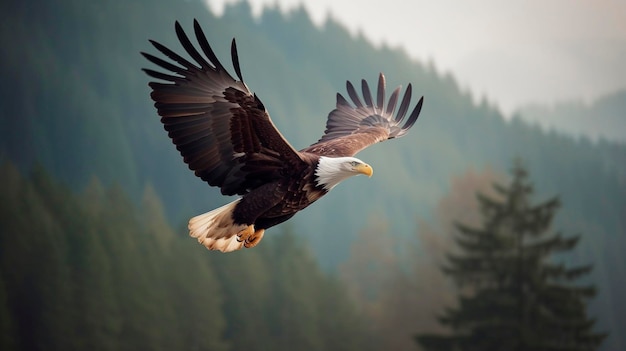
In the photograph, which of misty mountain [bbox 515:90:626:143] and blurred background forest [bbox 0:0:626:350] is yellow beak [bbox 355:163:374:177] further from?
misty mountain [bbox 515:90:626:143]

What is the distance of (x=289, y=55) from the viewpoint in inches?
3054

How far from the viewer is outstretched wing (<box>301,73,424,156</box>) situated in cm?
775

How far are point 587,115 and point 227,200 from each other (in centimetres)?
5676

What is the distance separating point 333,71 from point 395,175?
61.0 feet

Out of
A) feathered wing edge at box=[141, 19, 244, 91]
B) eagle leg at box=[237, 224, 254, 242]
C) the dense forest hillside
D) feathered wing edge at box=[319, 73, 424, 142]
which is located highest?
the dense forest hillside

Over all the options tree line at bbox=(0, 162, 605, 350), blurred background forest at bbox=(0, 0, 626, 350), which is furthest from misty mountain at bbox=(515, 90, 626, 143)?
tree line at bbox=(0, 162, 605, 350)

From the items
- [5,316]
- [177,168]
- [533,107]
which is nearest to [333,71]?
[533,107]

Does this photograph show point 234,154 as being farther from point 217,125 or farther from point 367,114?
point 367,114

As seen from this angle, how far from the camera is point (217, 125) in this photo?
6.17 m

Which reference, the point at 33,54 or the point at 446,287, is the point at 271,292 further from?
the point at 33,54

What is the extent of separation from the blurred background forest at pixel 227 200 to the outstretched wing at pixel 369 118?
15.9 m

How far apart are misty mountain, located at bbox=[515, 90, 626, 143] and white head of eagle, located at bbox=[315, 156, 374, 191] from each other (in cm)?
7577

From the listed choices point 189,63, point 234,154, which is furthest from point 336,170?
point 189,63

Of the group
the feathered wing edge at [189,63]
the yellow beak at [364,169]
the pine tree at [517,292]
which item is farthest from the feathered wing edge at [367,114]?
the pine tree at [517,292]
